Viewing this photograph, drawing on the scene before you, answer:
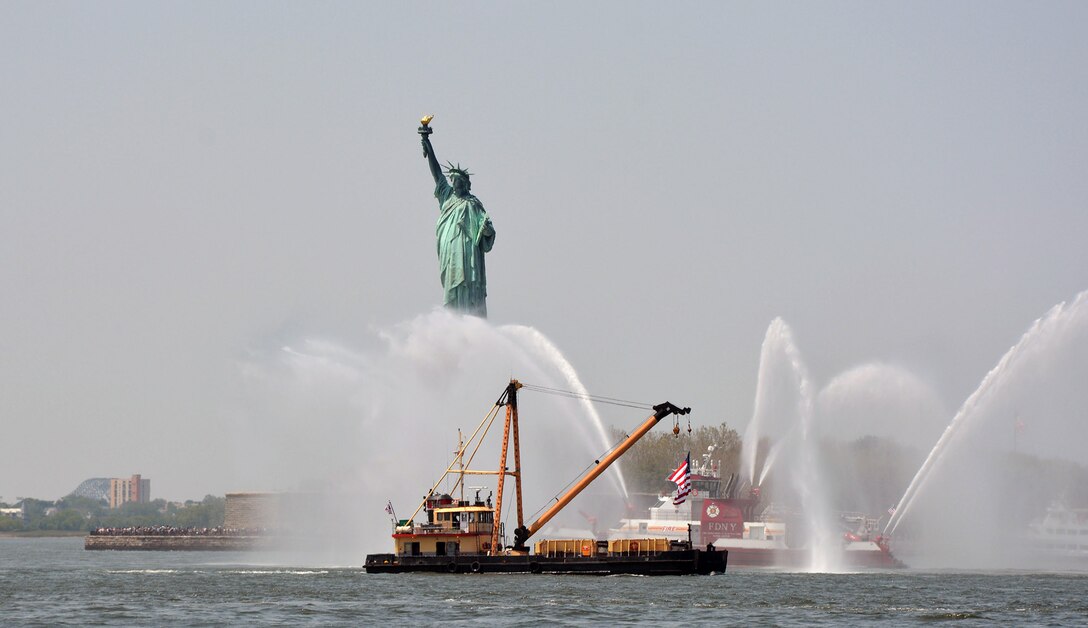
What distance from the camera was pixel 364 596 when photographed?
67438 mm

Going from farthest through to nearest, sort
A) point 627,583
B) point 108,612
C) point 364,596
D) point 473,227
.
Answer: point 473,227
point 627,583
point 364,596
point 108,612

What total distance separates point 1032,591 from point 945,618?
13261 mm

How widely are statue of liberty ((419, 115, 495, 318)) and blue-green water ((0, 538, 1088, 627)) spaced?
72.2 feet

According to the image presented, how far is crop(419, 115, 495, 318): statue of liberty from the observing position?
101000 millimetres

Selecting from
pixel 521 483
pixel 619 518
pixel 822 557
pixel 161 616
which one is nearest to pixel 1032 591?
pixel 822 557

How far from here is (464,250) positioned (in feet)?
332

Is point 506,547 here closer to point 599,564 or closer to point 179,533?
point 599,564

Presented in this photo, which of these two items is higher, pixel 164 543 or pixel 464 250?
pixel 464 250

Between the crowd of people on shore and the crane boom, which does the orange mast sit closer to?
the crane boom

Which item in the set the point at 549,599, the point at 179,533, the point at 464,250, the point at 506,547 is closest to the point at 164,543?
the point at 179,533

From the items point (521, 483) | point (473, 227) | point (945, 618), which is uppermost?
point (473, 227)

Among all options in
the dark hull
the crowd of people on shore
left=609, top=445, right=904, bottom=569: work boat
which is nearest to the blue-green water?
the dark hull

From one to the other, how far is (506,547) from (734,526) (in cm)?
2762

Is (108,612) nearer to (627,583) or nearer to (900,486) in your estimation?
(627,583)
